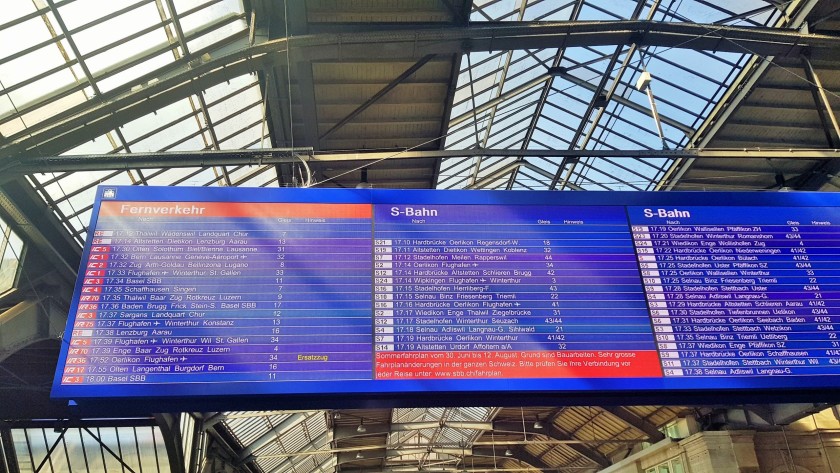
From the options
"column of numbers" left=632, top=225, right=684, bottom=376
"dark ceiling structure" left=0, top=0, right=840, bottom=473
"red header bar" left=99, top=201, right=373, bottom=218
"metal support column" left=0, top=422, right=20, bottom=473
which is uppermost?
"dark ceiling structure" left=0, top=0, right=840, bottom=473

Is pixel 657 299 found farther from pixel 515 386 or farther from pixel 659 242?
pixel 515 386

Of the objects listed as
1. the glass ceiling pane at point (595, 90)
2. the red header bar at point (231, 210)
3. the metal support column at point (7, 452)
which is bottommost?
the red header bar at point (231, 210)

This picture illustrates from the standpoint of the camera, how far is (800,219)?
674 cm

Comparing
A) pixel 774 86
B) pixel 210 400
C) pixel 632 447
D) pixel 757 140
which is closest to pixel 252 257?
pixel 210 400

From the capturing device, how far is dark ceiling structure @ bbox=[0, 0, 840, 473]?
786 centimetres

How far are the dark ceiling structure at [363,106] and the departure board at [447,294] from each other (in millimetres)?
1015

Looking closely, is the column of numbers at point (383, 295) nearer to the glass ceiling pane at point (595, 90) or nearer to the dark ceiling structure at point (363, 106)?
the dark ceiling structure at point (363, 106)

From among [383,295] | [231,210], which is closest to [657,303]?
[383,295]

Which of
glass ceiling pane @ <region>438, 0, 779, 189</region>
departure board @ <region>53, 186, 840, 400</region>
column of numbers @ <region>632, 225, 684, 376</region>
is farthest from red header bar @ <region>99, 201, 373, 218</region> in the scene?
glass ceiling pane @ <region>438, 0, 779, 189</region>

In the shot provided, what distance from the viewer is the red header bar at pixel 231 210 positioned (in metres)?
6.17

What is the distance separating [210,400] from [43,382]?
50.6 feet

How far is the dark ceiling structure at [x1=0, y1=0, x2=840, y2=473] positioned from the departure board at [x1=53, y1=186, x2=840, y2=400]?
39.9 inches

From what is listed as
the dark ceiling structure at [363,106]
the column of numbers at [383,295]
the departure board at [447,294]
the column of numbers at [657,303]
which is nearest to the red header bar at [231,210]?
the departure board at [447,294]

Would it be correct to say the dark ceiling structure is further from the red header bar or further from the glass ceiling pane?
the red header bar
